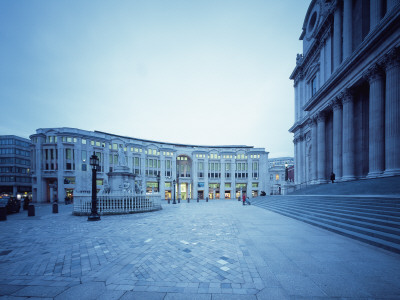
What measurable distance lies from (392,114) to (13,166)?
81258mm

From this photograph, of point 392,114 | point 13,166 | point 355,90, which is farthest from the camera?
point 13,166

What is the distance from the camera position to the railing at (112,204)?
14.1m

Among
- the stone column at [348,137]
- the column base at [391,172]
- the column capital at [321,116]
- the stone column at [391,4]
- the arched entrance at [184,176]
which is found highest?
the stone column at [391,4]

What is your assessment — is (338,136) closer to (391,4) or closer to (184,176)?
(391,4)

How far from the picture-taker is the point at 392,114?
1350cm

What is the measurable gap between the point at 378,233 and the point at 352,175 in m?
15.3

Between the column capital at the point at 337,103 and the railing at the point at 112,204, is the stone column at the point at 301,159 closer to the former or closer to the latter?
the column capital at the point at 337,103

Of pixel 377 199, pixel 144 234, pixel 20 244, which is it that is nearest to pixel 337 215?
pixel 377 199

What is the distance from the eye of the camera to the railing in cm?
1405

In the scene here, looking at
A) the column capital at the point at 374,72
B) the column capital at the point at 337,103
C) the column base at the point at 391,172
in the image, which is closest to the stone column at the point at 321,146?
the column capital at the point at 337,103

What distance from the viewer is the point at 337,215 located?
8.95 metres

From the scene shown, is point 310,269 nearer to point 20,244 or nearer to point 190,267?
point 190,267

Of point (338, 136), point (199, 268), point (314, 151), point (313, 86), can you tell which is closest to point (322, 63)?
point (313, 86)

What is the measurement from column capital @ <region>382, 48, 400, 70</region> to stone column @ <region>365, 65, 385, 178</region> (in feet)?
3.32
